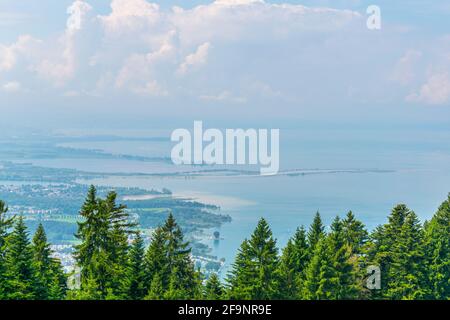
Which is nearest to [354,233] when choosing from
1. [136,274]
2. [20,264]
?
[136,274]

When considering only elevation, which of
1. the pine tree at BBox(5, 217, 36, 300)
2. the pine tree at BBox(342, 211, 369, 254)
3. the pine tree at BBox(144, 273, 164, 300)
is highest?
the pine tree at BBox(342, 211, 369, 254)

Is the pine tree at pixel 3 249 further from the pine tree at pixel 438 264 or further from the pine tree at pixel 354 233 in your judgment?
the pine tree at pixel 438 264

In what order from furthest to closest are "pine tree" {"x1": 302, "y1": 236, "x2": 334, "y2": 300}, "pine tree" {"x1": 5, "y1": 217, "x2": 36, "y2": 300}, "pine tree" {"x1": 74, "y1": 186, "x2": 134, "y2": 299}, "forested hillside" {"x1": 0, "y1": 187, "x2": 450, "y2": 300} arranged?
"pine tree" {"x1": 74, "y1": 186, "x2": 134, "y2": 299}
"pine tree" {"x1": 302, "y1": 236, "x2": 334, "y2": 300}
"forested hillside" {"x1": 0, "y1": 187, "x2": 450, "y2": 300}
"pine tree" {"x1": 5, "y1": 217, "x2": 36, "y2": 300}

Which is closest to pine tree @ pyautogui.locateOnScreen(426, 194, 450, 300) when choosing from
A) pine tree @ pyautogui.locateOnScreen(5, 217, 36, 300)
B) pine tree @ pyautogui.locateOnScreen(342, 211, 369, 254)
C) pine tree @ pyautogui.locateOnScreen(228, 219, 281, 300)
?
pine tree @ pyautogui.locateOnScreen(342, 211, 369, 254)

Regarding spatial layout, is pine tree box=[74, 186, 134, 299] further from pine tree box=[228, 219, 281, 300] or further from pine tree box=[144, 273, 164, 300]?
pine tree box=[228, 219, 281, 300]

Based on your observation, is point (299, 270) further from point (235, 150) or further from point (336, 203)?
point (336, 203)

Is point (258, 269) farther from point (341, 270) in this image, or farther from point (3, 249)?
point (3, 249)
